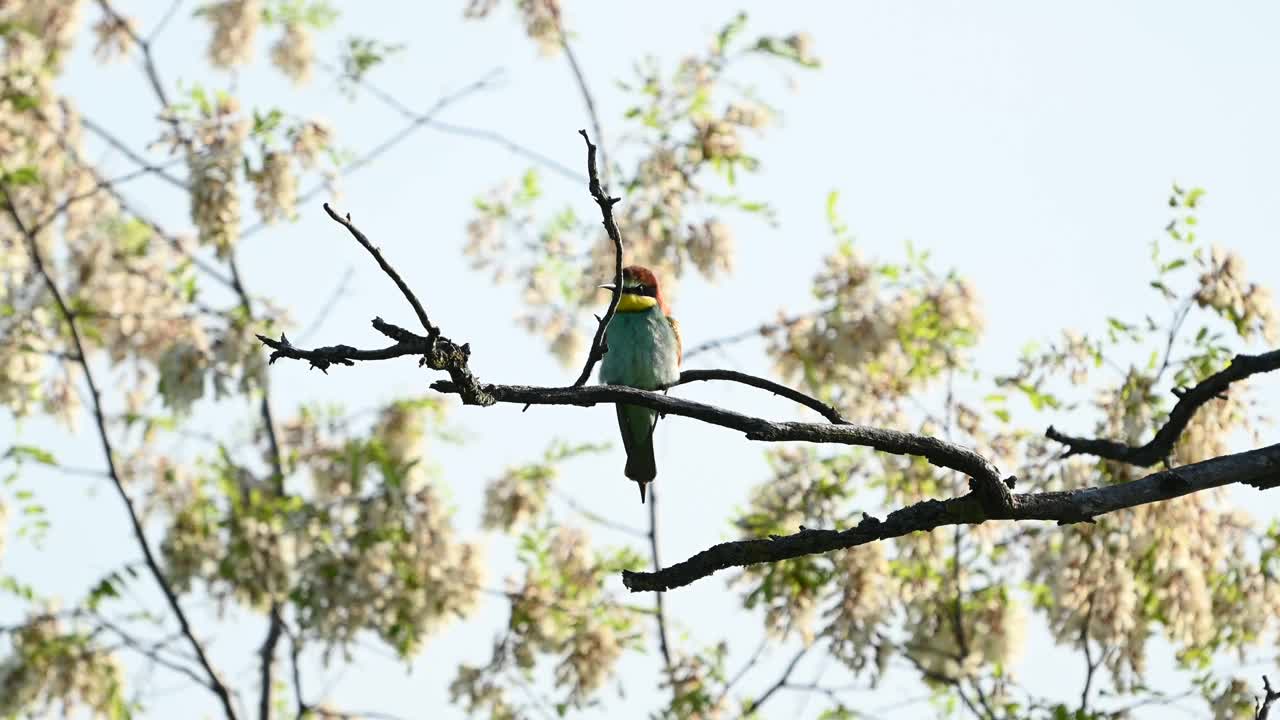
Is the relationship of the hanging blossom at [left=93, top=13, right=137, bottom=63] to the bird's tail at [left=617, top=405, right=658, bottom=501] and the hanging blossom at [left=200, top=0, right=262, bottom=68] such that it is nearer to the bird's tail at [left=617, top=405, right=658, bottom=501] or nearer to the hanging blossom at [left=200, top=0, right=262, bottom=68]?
the hanging blossom at [left=200, top=0, right=262, bottom=68]

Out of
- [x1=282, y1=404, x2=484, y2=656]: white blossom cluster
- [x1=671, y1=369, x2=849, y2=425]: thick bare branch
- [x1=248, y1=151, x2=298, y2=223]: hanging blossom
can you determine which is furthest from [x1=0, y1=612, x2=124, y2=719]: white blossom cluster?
[x1=671, y1=369, x2=849, y2=425]: thick bare branch

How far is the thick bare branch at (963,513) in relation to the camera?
2.56 meters

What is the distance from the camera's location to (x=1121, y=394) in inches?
243

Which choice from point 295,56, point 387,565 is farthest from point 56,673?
point 295,56

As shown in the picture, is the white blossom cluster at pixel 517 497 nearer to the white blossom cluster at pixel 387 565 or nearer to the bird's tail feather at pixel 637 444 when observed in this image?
the white blossom cluster at pixel 387 565

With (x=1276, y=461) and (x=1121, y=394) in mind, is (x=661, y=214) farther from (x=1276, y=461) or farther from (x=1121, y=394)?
(x=1276, y=461)

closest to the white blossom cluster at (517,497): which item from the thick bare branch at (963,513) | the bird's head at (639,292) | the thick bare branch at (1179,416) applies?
the bird's head at (639,292)

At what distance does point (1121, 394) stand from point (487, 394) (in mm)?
4435

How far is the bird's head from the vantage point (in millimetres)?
5070

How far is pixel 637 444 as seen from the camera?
15.2ft

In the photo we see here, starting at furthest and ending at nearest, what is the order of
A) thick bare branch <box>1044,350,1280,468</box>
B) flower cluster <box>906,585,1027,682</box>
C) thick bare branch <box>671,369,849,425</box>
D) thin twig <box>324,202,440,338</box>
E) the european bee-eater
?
1. flower cluster <box>906,585,1027,682</box>
2. the european bee-eater
3. thick bare branch <box>1044,350,1280,468</box>
4. thick bare branch <box>671,369,849,425</box>
5. thin twig <box>324,202,440,338</box>

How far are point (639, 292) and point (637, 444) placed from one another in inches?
27.6

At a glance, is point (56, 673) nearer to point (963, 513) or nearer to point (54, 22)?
point (54, 22)

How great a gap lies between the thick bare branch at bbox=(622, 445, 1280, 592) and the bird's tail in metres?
1.93
